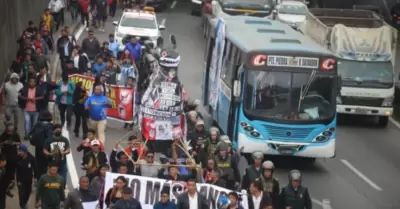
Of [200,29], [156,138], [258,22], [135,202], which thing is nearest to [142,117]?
[156,138]

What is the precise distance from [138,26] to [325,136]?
50.3 feet

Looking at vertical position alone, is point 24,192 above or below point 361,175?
above

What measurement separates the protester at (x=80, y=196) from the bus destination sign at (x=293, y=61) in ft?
26.5

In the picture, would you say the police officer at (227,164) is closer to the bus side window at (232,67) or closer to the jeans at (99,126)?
the jeans at (99,126)

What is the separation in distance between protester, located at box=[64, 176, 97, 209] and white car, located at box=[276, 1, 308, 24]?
26742 millimetres

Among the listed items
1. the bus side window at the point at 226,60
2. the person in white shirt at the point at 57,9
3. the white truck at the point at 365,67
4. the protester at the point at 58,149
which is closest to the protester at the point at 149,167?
the protester at the point at 58,149

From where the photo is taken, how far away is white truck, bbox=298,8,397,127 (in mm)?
30297

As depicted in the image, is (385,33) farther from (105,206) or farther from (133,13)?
(105,206)

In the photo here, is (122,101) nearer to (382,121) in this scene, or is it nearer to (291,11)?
(382,121)

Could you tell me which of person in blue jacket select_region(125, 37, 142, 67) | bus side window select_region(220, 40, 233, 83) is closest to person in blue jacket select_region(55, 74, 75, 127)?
bus side window select_region(220, 40, 233, 83)

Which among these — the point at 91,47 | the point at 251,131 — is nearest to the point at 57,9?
the point at 91,47

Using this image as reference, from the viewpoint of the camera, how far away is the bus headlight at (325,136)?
922 inches

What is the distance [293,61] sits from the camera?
2308 centimetres

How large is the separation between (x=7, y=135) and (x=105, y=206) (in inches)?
127
